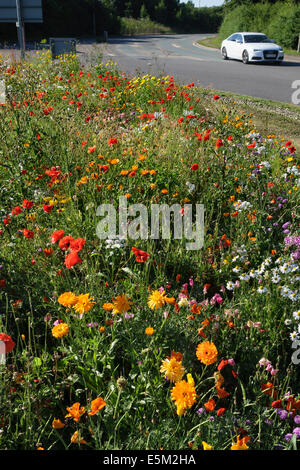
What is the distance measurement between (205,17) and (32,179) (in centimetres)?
8499

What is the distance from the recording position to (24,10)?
9.25 m

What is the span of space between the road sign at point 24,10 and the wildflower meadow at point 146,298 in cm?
559

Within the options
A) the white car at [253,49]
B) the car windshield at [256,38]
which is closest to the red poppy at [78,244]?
the white car at [253,49]

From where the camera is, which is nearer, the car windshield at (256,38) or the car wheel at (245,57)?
the car wheel at (245,57)

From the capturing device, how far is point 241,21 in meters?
35.2

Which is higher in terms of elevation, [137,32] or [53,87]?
[137,32]

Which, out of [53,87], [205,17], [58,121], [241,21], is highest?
[205,17]

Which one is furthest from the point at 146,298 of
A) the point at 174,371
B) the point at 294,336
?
the point at 294,336

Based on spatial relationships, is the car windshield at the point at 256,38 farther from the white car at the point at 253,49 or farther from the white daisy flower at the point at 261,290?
the white daisy flower at the point at 261,290

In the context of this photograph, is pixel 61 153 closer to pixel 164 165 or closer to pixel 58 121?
pixel 58 121

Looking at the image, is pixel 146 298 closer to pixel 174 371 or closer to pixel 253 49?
pixel 174 371

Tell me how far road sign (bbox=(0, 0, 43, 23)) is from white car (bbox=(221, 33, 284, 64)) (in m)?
11.4

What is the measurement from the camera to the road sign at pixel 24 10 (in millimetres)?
9195
